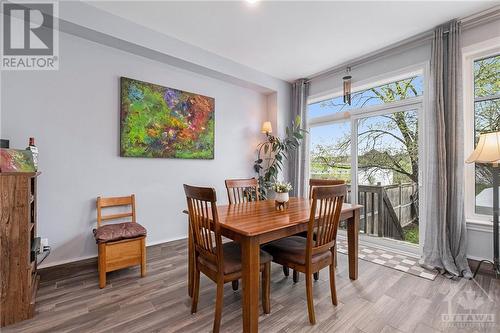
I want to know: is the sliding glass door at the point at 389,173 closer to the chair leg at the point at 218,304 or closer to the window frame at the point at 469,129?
the window frame at the point at 469,129

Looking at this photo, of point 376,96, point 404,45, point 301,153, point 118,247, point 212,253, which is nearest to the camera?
point 212,253

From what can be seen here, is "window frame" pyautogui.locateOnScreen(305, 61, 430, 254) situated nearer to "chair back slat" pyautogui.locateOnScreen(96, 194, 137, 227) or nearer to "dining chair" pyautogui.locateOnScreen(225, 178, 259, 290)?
"dining chair" pyautogui.locateOnScreen(225, 178, 259, 290)

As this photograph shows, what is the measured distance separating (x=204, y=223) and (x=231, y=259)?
0.34m

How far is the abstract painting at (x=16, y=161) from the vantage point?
5.72ft

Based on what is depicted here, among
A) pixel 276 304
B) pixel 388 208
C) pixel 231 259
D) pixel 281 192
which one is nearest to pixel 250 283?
pixel 231 259

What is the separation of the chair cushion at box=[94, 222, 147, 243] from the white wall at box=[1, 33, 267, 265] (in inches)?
19.5

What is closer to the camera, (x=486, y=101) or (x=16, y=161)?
(x=16, y=161)

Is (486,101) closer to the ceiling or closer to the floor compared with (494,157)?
closer to the ceiling

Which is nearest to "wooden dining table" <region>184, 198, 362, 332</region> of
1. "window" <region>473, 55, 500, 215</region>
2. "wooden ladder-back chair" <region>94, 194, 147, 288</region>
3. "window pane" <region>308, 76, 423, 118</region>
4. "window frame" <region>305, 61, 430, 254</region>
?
"wooden ladder-back chair" <region>94, 194, 147, 288</region>

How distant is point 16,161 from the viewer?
181cm

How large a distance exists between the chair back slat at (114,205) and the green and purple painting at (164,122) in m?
0.55

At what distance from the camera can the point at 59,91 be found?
8.16ft

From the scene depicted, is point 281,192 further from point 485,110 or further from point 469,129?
point 485,110

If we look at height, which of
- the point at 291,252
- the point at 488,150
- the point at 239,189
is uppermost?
the point at 488,150
